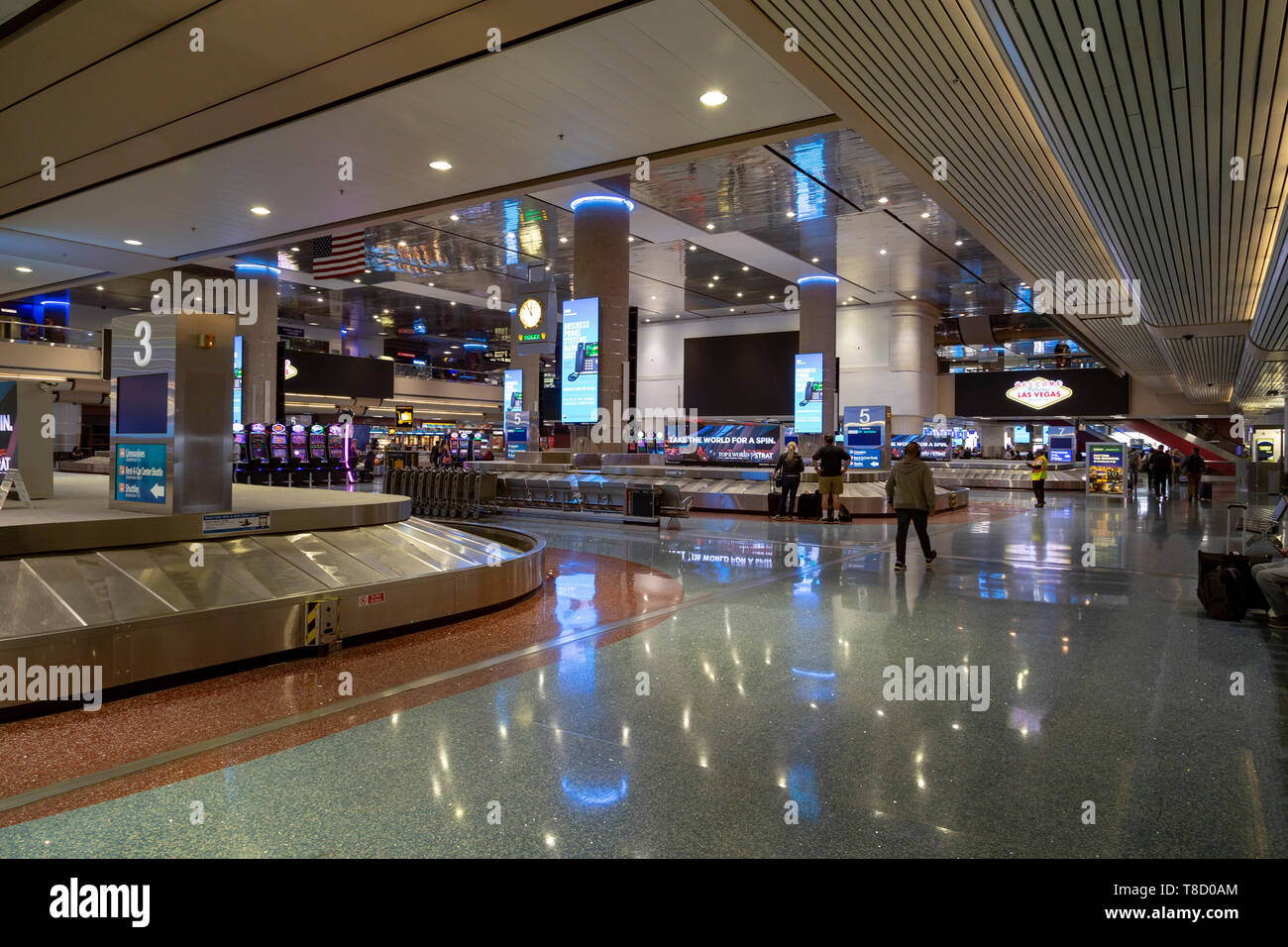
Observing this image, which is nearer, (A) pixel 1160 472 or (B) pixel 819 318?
(A) pixel 1160 472

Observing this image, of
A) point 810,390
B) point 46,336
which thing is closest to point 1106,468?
point 810,390

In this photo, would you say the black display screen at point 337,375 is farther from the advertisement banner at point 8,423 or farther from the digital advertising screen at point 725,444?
the advertisement banner at point 8,423

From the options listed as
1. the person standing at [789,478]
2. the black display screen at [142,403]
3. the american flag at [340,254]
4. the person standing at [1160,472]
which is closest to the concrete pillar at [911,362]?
the person standing at [1160,472]

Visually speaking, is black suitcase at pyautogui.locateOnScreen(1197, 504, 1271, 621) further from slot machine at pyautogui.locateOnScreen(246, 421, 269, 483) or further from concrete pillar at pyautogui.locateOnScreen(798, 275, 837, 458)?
slot machine at pyautogui.locateOnScreen(246, 421, 269, 483)

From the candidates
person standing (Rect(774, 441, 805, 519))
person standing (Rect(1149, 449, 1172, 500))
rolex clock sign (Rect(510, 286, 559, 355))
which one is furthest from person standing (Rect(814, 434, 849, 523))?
person standing (Rect(1149, 449, 1172, 500))

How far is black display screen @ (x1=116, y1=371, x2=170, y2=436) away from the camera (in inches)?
237

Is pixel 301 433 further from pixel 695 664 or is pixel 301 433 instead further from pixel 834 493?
pixel 695 664

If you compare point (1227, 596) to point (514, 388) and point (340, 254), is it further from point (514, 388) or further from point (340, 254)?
point (514, 388)

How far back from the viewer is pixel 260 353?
78.5 feet

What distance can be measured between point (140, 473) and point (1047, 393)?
4289cm

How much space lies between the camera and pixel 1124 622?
21.2 feet

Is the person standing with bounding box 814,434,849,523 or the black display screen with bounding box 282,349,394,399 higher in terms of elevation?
the black display screen with bounding box 282,349,394,399

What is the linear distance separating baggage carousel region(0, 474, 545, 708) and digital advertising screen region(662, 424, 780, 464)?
30.5 m
